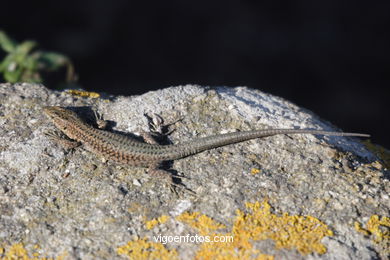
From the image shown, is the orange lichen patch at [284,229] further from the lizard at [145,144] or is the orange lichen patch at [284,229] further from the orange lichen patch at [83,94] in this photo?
the orange lichen patch at [83,94]

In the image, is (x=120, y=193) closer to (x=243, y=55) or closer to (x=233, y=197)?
(x=233, y=197)

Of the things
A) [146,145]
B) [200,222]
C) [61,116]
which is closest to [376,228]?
[200,222]

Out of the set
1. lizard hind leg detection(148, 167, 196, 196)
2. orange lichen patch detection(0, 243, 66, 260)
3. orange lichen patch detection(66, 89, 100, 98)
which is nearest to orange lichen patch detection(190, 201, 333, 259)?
lizard hind leg detection(148, 167, 196, 196)

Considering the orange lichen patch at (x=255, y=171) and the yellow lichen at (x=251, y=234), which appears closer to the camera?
the yellow lichen at (x=251, y=234)

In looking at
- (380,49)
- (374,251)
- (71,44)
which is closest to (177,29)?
(71,44)

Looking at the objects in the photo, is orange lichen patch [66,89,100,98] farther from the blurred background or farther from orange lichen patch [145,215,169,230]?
the blurred background

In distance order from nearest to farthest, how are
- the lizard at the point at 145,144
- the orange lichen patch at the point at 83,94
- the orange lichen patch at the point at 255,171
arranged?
the orange lichen patch at the point at 255,171 → the lizard at the point at 145,144 → the orange lichen patch at the point at 83,94

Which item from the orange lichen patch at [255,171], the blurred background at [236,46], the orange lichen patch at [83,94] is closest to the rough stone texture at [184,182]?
the orange lichen patch at [255,171]
